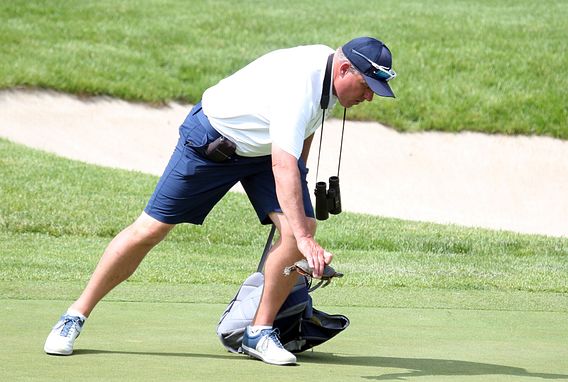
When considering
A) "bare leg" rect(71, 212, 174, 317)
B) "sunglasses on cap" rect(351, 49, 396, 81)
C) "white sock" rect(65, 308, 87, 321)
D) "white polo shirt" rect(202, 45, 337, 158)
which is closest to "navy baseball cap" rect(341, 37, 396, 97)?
"sunglasses on cap" rect(351, 49, 396, 81)

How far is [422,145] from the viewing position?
17344 mm

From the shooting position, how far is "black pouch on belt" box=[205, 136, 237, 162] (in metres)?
5.96

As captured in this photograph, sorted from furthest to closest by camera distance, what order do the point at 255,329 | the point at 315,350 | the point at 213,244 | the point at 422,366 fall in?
the point at 213,244, the point at 315,350, the point at 255,329, the point at 422,366

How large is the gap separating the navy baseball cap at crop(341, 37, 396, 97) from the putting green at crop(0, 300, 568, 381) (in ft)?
4.26

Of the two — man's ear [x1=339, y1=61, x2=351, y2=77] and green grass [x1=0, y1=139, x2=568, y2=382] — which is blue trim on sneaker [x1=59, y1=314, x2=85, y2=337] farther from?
man's ear [x1=339, y1=61, x2=351, y2=77]

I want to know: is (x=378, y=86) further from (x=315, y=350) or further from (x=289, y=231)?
(x=315, y=350)

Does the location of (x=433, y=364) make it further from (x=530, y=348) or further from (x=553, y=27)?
(x=553, y=27)

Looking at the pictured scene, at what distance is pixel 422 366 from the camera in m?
5.87

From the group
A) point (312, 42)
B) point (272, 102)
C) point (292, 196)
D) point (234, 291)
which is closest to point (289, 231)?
point (292, 196)

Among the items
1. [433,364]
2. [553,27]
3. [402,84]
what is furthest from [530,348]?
[553,27]

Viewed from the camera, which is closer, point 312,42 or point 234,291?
point 234,291

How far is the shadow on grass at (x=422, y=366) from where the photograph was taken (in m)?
5.65

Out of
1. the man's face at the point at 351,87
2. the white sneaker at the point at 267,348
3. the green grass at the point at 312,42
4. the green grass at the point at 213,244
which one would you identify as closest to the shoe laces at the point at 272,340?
the white sneaker at the point at 267,348

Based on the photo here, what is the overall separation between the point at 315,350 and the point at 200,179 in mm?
1102
